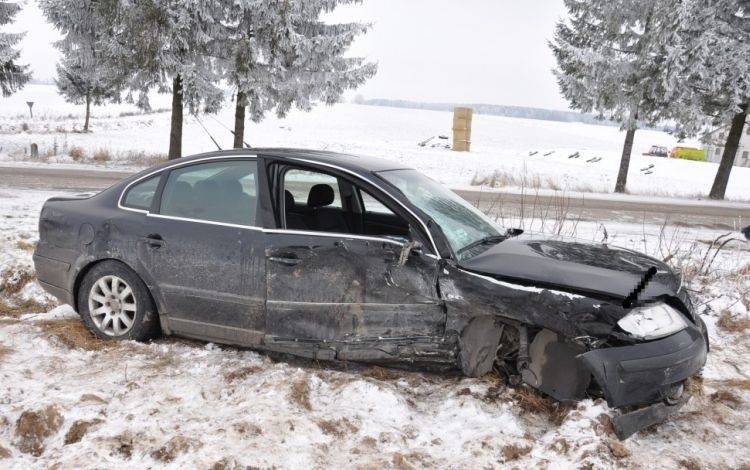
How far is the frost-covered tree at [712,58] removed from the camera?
16.4m

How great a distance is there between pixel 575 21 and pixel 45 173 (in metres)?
17.9

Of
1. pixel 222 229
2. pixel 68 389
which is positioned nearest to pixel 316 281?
pixel 222 229

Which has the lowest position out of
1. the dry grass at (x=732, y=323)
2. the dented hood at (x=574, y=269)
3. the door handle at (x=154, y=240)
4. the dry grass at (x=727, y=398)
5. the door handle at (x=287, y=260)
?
the dry grass at (x=727, y=398)

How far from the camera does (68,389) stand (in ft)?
12.3

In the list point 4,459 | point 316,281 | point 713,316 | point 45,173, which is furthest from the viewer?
point 45,173

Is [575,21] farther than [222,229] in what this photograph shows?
Yes

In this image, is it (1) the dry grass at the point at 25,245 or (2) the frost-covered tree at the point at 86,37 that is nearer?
(1) the dry grass at the point at 25,245

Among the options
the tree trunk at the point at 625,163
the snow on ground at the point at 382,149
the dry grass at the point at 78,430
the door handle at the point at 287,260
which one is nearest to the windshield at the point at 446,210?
the door handle at the point at 287,260

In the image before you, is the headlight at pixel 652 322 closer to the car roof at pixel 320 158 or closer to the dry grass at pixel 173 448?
the car roof at pixel 320 158

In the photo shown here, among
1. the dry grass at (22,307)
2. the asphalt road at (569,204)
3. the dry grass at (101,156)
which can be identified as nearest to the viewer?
the dry grass at (22,307)

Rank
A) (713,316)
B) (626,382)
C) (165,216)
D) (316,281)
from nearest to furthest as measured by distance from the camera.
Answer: (626,382)
(316,281)
(165,216)
(713,316)

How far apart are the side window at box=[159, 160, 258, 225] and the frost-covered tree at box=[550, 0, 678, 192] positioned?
16449 mm

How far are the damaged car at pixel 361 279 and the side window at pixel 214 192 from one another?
11 mm

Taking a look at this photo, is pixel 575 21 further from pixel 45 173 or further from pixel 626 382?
pixel 626 382
